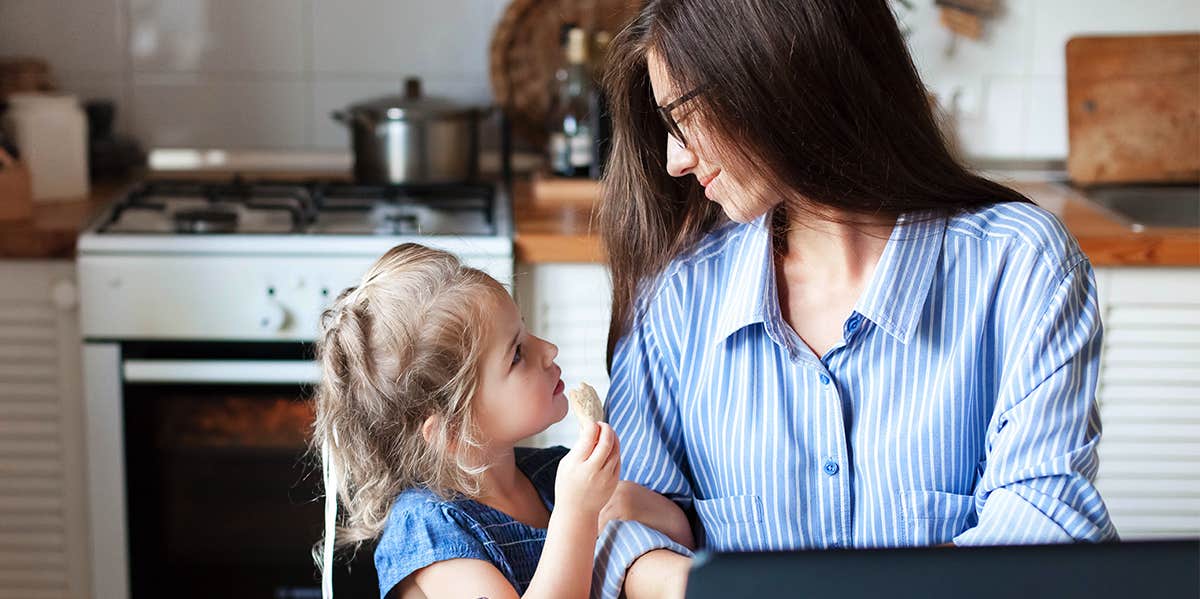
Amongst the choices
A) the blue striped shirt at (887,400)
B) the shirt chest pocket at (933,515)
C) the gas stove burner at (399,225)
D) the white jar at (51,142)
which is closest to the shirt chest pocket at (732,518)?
the blue striped shirt at (887,400)

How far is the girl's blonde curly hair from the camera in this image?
125 centimetres

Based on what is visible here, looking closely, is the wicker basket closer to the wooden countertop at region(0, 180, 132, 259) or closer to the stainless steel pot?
the stainless steel pot

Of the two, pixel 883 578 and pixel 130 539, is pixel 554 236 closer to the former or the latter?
pixel 130 539

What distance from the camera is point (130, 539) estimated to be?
2.34 metres

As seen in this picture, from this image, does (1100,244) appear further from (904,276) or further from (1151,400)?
(904,276)

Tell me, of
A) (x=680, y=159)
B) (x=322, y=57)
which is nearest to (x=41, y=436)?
(x=322, y=57)

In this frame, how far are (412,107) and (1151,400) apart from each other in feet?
4.98

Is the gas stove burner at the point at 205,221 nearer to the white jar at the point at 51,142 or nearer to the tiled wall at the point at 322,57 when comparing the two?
the white jar at the point at 51,142

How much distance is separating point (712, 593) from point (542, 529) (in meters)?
0.78

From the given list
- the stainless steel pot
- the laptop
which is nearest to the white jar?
the stainless steel pot

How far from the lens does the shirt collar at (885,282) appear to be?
4.07 feet

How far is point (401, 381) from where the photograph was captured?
1.25m

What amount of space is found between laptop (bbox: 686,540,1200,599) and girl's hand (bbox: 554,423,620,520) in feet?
1.70

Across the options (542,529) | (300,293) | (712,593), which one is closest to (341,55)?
(300,293)
